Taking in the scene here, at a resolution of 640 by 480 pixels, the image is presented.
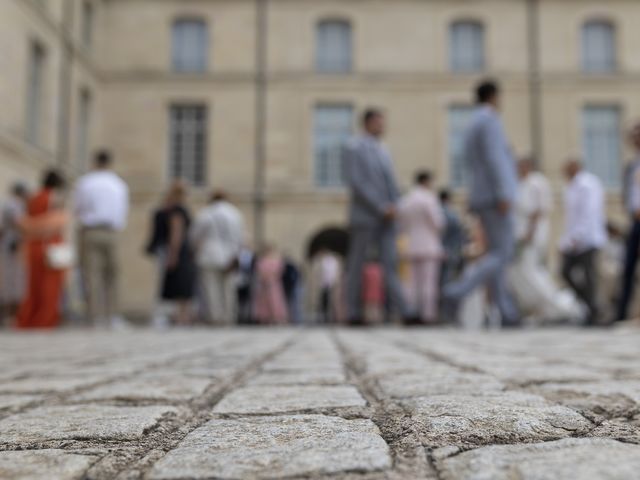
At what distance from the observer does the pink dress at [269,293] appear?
11.4 m

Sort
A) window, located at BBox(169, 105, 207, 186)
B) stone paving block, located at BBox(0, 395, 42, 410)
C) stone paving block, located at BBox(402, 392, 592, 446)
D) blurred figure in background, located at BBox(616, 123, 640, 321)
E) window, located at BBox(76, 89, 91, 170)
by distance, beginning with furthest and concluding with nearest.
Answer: window, located at BBox(169, 105, 207, 186)
window, located at BBox(76, 89, 91, 170)
blurred figure in background, located at BBox(616, 123, 640, 321)
stone paving block, located at BBox(0, 395, 42, 410)
stone paving block, located at BBox(402, 392, 592, 446)

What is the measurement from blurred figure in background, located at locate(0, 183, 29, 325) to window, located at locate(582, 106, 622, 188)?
14807mm

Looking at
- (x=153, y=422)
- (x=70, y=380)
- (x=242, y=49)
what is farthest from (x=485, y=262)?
(x=242, y=49)

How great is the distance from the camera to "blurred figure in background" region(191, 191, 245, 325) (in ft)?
28.4

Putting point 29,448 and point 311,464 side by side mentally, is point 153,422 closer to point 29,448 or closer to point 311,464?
point 29,448

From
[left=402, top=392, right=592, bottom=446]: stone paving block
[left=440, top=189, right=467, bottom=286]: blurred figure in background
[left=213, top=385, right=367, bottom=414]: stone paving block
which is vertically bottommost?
[left=213, top=385, right=367, bottom=414]: stone paving block

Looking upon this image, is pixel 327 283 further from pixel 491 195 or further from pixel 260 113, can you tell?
pixel 491 195

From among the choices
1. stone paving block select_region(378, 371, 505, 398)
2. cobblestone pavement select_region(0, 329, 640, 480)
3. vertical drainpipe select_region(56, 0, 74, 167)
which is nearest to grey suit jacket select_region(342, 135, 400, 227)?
cobblestone pavement select_region(0, 329, 640, 480)

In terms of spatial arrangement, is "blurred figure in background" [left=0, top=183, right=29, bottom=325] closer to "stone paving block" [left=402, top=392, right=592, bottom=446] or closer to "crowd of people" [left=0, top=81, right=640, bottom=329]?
"crowd of people" [left=0, top=81, right=640, bottom=329]

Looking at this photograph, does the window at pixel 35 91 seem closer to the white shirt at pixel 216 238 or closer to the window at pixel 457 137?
the white shirt at pixel 216 238

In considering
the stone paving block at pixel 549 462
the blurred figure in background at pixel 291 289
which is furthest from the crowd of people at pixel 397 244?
the stone paving block at pixel 549 462

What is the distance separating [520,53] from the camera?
1927cm

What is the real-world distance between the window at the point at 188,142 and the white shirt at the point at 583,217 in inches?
513

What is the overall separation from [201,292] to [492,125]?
4571 millimetres
